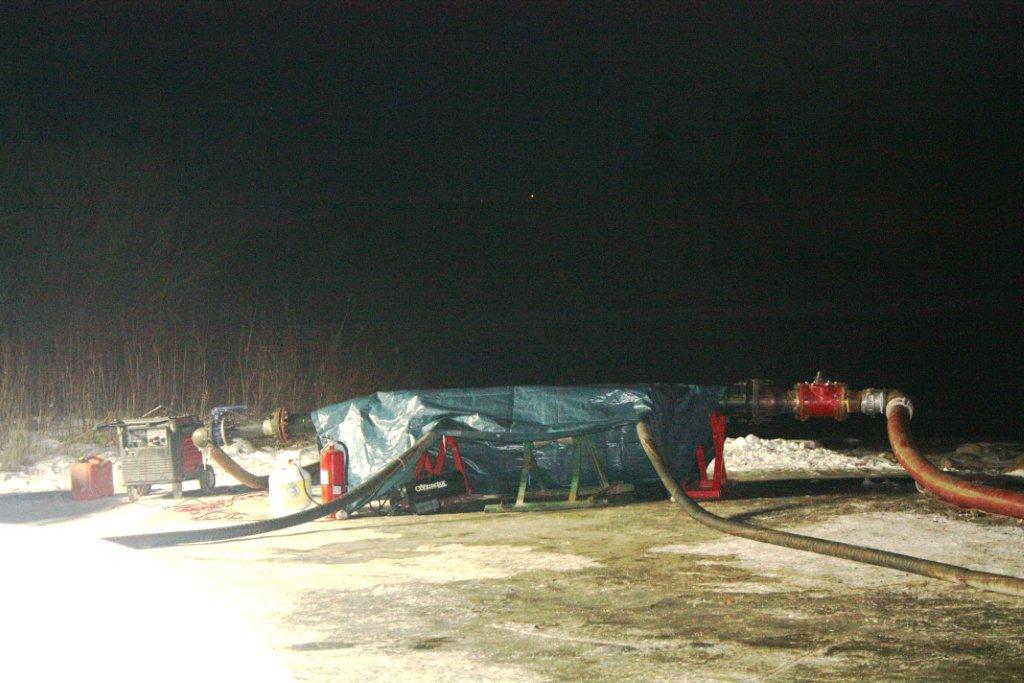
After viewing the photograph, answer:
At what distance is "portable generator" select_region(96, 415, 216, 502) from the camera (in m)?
8.66

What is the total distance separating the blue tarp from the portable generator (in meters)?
1.41

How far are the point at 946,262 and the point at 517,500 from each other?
135 feet

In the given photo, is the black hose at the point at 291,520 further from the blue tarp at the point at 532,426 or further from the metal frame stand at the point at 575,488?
the metal frame stand at the point at 575,488

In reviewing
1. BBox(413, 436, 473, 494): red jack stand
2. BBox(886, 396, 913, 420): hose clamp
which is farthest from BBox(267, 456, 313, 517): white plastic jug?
BBox(886, 396, 913, 420): hose clamp

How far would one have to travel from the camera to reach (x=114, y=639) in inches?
91.8

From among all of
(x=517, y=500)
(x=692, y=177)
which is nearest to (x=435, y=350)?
(x=517, y=500)

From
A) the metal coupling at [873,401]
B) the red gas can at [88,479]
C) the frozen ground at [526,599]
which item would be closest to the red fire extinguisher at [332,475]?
the frozen ground at [526,599]

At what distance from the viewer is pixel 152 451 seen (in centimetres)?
868

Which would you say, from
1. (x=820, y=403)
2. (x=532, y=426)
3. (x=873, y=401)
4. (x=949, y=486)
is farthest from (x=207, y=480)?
(x=949, y=486)

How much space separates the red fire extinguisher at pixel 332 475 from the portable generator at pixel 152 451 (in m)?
1.59

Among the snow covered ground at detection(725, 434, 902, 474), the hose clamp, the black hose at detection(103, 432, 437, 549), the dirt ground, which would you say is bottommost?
the dirt ground

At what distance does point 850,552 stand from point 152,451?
223 inches

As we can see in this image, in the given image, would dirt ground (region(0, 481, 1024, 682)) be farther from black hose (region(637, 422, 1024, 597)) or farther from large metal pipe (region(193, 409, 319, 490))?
large metal pipe (region(193, 409, 319, 490))

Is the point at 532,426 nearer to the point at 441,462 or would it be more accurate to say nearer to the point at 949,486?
the point at 441,462
